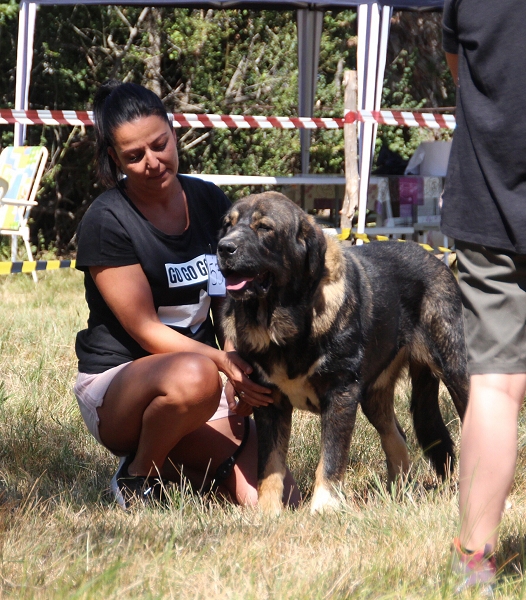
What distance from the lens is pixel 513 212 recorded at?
2.15 m

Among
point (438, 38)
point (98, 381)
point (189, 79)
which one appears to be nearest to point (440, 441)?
point (98, 381)

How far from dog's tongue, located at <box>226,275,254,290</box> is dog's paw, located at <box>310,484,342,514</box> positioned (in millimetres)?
860

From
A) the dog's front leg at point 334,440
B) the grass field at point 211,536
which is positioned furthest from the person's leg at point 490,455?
the dog's front leg at point 334,440

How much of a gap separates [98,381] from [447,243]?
8.44m

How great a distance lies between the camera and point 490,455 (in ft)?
7.33

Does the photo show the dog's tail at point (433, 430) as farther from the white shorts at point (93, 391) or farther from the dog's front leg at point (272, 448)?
the white shorts at point (93, 391)

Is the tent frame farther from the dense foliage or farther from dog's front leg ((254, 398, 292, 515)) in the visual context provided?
dog's front leg ((254, 398, 292, 515))

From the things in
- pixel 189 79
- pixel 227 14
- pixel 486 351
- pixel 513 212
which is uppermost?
pixel 227 14

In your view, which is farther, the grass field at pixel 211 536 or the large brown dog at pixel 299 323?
the large brown dog at pixel 299 323

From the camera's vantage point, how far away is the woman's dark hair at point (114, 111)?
3.43 m

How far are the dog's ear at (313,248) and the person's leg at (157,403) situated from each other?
1.84ft

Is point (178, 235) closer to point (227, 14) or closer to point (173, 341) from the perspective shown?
point (173, 341)

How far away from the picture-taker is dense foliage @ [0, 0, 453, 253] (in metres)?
12.1

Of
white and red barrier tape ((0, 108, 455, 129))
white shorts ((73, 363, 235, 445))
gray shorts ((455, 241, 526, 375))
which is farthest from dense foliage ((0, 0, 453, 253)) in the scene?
gray shorts ((455, 241, 526, 375))
